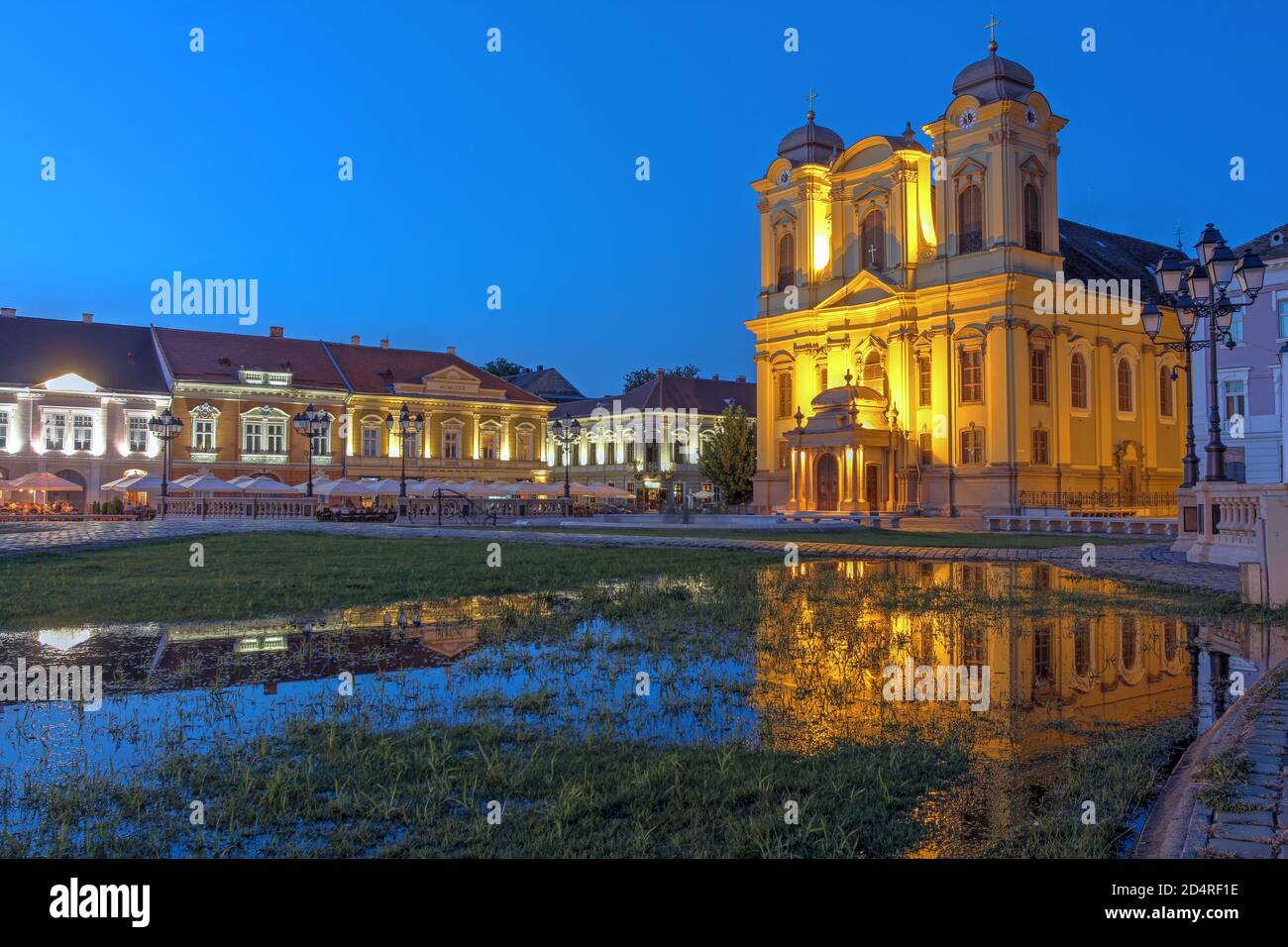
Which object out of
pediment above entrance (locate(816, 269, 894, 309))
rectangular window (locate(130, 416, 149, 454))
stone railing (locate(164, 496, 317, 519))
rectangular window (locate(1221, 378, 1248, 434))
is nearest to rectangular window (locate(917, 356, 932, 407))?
pediment above entrance (locate(816, 269, 894, 309))

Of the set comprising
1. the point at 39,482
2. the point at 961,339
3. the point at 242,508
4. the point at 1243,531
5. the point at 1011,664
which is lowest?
the point at 1011,664

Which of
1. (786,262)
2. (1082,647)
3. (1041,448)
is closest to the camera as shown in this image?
(1082,647)

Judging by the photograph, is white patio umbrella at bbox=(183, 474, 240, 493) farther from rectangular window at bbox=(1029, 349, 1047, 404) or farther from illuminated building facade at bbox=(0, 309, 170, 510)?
rectangular window at bbox=(1029, 349, 1047, 404)

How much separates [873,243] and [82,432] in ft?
175

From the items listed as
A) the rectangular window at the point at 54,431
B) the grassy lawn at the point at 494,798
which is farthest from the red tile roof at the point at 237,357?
the grassy lawn at the point at 494,798

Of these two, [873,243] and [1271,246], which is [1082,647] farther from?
[873,243]

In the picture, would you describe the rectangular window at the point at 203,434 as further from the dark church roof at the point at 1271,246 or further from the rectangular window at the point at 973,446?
the dark church roof at the point at 1271,246

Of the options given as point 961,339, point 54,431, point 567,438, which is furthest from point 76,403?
point 961,339

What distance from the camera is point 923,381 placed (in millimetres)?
52188

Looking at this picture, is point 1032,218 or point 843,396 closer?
point 1032,218

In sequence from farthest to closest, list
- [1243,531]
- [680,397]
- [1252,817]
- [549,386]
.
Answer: [549,386] → [680,397] → [1243,531] → [1252,817]
